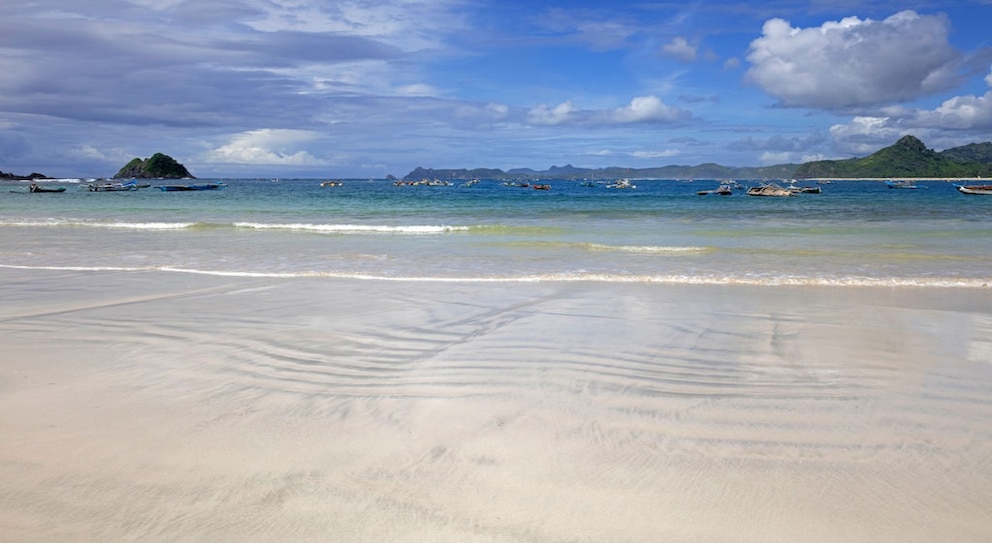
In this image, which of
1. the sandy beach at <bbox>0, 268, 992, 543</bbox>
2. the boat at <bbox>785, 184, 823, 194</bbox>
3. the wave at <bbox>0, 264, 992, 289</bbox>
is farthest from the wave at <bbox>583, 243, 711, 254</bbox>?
the boat at <bbox>785, 184, 823, 194</bbox>

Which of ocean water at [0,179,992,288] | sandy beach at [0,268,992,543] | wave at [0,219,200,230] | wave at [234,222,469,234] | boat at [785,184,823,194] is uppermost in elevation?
boat at [785,184,823,194]

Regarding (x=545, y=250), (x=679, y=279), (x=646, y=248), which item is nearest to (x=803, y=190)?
(x=646, y=248)

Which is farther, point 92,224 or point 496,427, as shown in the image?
point 92,224

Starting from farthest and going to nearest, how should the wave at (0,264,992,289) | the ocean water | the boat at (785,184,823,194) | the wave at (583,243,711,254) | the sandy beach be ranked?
1. the boat at (785,184,823,194)
2. the wave at (583,243,711,254)
3. the ocean water
4. the wave at (0,264,992,289)
5. the sandy beach

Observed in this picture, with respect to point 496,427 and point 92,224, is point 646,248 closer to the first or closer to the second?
point 496,427

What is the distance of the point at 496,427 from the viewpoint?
478 centimetres

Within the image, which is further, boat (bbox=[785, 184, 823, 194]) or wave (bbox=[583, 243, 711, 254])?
boat (bbox=[785, 184, 823, 194])

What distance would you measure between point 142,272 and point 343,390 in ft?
32.2

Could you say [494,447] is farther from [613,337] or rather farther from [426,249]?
[426,249]

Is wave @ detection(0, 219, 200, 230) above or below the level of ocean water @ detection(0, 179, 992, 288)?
above

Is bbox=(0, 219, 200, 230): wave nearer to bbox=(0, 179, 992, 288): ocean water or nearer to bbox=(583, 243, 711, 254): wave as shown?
bbox=(0, 179, 992, 288): ocean water

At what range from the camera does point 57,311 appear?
9.16 meters

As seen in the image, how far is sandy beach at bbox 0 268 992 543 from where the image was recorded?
3.54 metres

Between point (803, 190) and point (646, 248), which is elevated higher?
point (803, 190)
